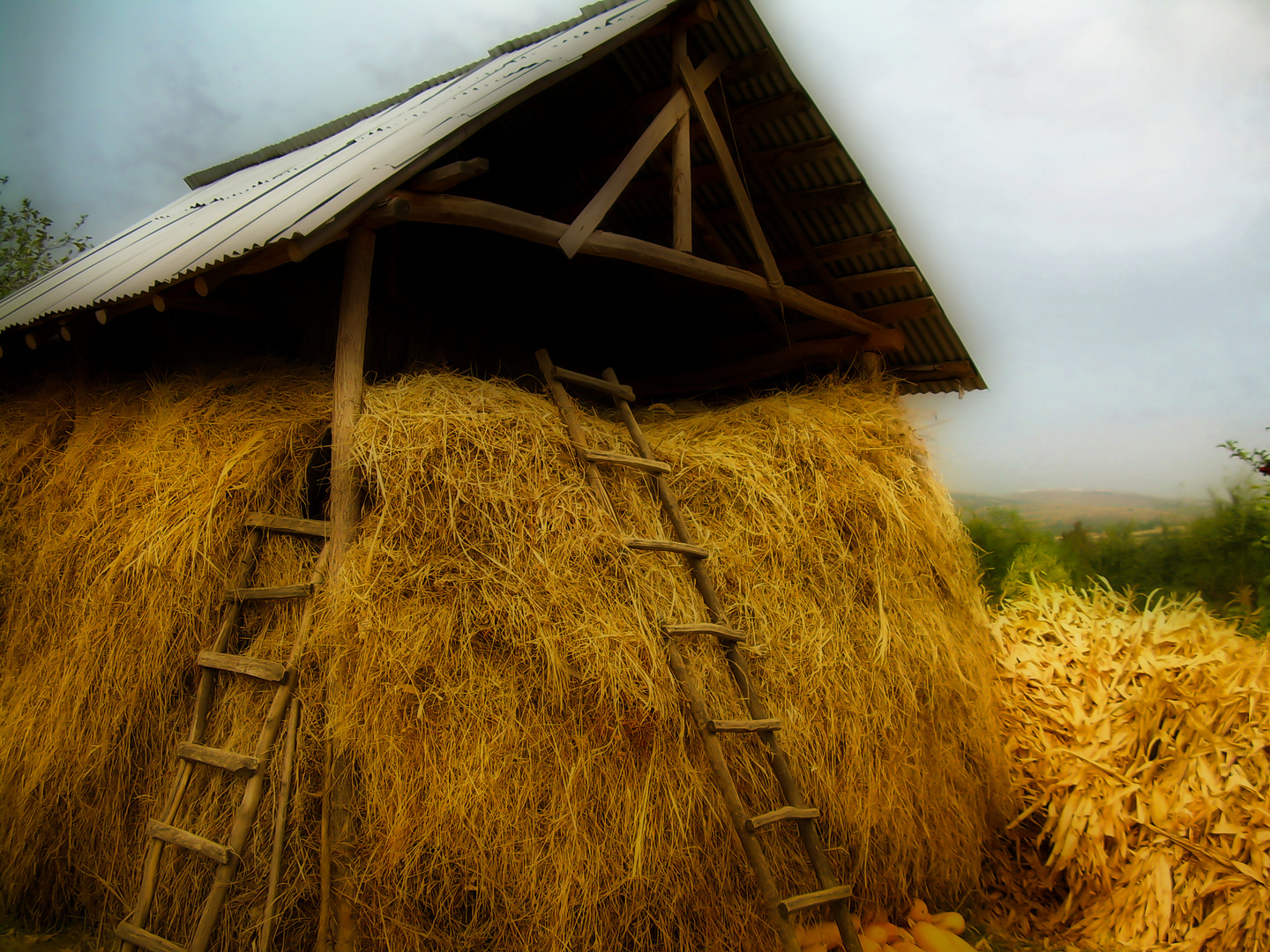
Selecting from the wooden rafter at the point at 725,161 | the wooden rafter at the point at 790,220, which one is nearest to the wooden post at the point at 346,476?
the wooden rafter at the point at 725,161

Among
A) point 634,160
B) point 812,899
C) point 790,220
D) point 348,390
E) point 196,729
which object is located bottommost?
point 812,899

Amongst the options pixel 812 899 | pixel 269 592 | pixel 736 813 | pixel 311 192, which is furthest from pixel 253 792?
pixel 311 192

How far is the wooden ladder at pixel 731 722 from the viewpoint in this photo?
3.24 m

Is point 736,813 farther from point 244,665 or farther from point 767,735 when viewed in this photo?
point 244,665

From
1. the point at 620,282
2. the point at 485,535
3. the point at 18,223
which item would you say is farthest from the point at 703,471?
the point at 18,223

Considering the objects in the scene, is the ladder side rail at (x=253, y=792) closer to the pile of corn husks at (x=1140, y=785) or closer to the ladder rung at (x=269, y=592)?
the ladder rung at (x=269, y=592)

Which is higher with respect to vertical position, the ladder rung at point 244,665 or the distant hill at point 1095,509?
the distant hill at point 1095,509

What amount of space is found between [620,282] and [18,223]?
13.4m

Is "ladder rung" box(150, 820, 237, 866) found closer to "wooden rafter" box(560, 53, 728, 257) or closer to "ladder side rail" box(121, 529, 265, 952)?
"ladder side rail" box(121, 529, 265, 952)

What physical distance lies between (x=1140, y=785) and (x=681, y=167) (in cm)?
429

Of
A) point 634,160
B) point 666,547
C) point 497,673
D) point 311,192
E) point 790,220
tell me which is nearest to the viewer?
point 497,673

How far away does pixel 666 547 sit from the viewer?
3.67 meters

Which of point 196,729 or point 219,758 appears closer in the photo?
point 219,758

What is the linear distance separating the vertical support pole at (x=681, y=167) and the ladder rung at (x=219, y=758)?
336cm
